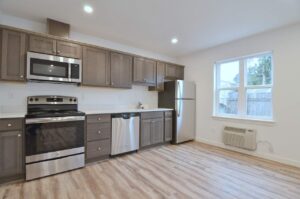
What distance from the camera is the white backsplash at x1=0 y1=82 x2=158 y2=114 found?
279cm

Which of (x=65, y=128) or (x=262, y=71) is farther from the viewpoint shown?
(x=262, y=71)

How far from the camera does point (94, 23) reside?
307 centimetres

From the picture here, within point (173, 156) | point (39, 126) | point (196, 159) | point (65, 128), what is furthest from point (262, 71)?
point (39, 126)

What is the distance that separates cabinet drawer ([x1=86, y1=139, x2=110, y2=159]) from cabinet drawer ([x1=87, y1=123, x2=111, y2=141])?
→ 9 cm

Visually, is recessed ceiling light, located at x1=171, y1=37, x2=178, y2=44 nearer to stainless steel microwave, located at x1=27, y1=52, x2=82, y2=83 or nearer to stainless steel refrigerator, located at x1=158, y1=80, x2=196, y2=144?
stainless steel refrigerator, located at x1=158, y1=80, x2=196, y2=144

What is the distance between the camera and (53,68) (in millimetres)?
2867

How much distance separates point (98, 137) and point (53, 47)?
1.80 meters

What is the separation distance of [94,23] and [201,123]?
364 centimetres

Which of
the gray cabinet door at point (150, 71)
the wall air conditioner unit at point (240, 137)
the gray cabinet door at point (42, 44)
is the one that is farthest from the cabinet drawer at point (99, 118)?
the wall air conditioner unit at point (240, 137)

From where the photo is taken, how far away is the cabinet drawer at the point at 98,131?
302cm

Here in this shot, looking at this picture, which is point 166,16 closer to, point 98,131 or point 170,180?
point 98,131

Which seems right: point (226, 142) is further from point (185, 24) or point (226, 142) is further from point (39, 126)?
point (39, 126)

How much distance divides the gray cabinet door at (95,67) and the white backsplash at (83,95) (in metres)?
0.33

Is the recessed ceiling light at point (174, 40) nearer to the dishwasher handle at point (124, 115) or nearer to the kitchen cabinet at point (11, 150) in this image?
the dishwasher handle at point (124, 115)
